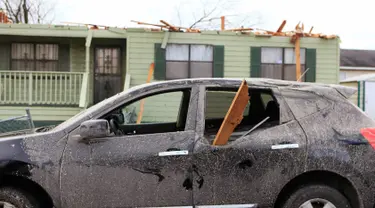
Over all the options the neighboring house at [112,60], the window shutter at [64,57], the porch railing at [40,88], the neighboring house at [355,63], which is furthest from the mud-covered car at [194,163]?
the neighboring house at [355,63]

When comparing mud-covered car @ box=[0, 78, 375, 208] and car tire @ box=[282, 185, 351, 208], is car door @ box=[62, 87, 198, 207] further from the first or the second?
car tire @ box=[282, 185, 351, 208]

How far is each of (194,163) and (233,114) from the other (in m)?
0.59

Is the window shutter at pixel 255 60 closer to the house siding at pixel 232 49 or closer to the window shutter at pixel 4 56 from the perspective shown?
the house siding at pixel 232 49

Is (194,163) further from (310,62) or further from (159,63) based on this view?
(310,62)

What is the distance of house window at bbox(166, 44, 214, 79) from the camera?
13.5 m

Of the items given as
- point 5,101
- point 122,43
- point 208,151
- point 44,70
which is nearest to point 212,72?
point 122,43

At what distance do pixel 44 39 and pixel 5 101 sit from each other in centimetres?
240

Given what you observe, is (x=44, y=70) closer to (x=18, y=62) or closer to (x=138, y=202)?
(x=18, y=62)

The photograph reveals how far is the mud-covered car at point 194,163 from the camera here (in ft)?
12.9

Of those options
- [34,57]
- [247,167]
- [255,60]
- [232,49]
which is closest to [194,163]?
[247,167]

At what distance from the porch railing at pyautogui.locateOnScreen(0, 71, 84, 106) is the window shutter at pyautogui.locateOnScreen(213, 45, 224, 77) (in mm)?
4187

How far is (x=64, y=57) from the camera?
558 inches

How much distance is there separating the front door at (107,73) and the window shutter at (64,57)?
92 centimetres

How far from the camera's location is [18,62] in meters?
13.9
